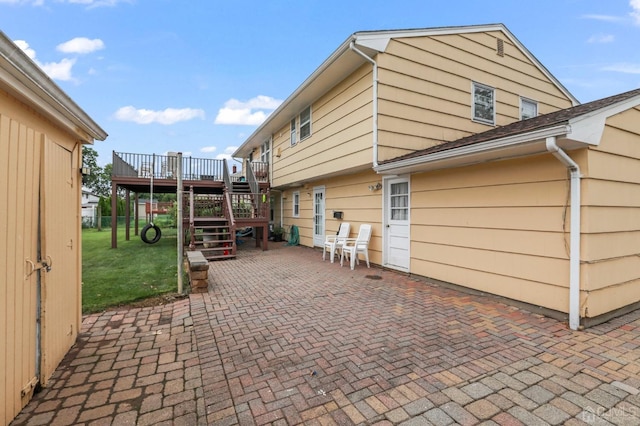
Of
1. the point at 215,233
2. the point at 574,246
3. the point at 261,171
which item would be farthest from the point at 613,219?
the point at 261,171

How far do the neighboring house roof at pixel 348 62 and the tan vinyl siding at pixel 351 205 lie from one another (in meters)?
2.55

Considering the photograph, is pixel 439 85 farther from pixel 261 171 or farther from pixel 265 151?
pixel 265 151

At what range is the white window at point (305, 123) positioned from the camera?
9.77 meters

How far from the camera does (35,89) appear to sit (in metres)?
2.03

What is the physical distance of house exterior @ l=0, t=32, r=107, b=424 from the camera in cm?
186

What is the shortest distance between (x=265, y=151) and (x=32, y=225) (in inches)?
513

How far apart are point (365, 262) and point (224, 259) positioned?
3809 millimetres

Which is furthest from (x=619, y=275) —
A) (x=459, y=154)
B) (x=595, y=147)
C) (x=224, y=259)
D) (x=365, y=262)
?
(x=224, y=259)

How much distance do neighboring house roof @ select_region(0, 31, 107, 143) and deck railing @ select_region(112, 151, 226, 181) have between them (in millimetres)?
8785

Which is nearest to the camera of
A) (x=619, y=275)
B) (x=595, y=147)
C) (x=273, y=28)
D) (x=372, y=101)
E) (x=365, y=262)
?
(x=595, y=147)

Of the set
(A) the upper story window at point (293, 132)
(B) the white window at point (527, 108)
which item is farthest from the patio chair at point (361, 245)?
(B) the white window at point (527, 108)

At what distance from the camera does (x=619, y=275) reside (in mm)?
3963

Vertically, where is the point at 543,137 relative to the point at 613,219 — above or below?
above

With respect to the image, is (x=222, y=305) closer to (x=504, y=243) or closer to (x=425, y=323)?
(x=425, y=323)
